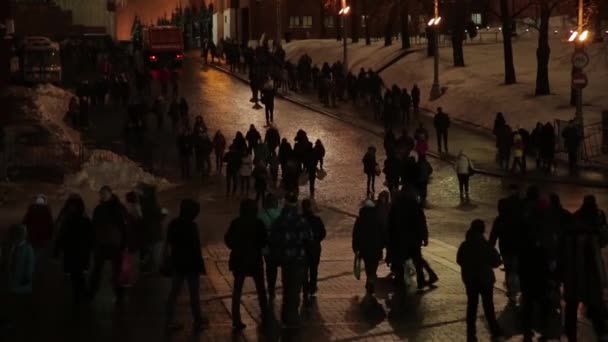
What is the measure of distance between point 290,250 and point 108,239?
9.74 feet

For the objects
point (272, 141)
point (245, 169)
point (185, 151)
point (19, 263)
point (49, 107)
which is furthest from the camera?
point (49, 107)

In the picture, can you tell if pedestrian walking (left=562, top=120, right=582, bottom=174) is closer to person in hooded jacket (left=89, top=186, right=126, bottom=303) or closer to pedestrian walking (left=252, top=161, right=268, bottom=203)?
pedestrian walking (left=252, top=161, right=268, bottom=203)

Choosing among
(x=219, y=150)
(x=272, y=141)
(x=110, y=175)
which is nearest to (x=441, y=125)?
(x=272, y=141)

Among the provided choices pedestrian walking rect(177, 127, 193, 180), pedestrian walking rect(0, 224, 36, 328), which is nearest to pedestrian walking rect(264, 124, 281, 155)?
pedestrian walking rect(177, 127, 193, 180)

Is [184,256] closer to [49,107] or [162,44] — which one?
[49,107]

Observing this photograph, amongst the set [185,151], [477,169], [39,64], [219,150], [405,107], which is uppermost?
[39,64]

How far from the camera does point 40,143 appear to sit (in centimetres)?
3069

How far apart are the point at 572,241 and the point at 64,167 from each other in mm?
19327

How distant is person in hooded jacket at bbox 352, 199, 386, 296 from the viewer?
49.9 ft

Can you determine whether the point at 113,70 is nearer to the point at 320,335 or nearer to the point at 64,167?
the point at 64,167

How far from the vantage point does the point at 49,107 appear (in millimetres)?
41438

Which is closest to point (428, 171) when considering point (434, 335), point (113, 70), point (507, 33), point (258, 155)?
point (258, 155)

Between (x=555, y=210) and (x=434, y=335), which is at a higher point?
(x=555, y=210)

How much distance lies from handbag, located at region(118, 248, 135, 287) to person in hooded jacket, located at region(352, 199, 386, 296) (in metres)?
3.04
